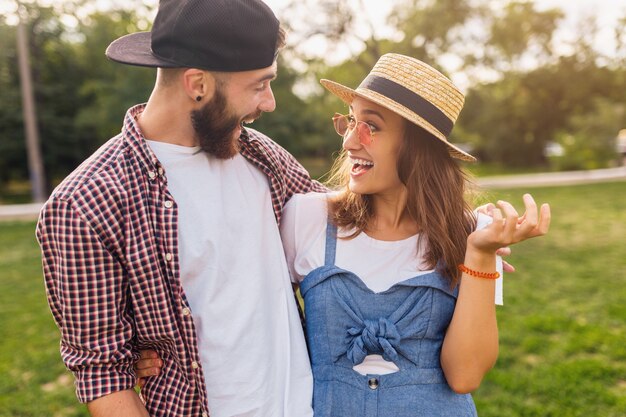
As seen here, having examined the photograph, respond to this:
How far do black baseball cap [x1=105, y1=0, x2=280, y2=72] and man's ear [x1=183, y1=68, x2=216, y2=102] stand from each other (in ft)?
0.12

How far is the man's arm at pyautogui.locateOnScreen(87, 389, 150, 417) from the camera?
5.27 feet

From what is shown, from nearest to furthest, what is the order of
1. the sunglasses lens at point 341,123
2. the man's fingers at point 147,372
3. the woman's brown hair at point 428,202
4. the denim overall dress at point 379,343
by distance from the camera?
1. the man's fingers at point 147,372
2. the denim overall dress at point 379,343
3. the woman's brown hair at point 428,202
4. the sunglasses lens at point 341,123

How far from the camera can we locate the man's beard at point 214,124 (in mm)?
1831

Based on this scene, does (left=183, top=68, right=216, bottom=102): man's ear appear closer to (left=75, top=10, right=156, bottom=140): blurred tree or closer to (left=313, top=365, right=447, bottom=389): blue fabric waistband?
(left=313, top=365, right=447, bottom=389): blue fabric waistband

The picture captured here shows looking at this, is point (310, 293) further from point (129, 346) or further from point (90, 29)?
point (90, 29)

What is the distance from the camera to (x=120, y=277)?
161cm

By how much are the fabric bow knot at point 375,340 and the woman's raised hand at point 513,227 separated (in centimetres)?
40

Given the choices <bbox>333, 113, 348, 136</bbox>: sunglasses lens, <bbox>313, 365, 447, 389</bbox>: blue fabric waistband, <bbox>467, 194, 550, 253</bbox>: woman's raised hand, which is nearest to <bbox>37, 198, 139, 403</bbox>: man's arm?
<bbox>313, 365, 447, 389</bbox>: blue fabric waistband

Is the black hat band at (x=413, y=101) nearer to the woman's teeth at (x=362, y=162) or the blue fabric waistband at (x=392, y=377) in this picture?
the woman's teeth at (x=362, y=162)

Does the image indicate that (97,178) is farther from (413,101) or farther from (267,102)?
(413,101)

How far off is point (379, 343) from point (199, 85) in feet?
3.39

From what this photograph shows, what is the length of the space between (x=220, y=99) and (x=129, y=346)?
0.84 metres

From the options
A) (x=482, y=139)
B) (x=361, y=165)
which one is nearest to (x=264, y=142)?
(x=361, y=165)

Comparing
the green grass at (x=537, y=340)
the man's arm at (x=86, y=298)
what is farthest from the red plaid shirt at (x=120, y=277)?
the green grass at (x=537, y=340)
